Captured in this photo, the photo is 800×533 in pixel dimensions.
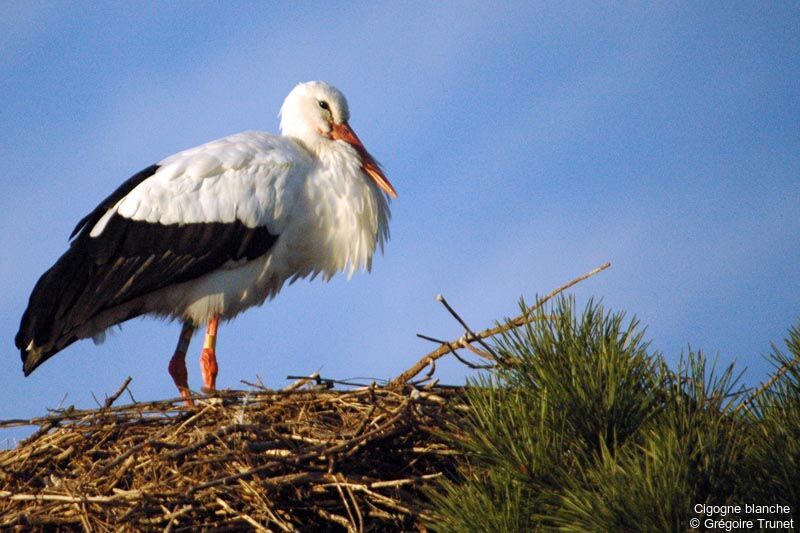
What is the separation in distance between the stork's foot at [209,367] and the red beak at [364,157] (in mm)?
1688

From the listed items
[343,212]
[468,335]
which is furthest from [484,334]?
[343,212]

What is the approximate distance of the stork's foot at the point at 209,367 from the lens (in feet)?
24.1

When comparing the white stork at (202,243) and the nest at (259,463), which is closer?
the nest at (259,463)

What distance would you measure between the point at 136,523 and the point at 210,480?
363 millimetres

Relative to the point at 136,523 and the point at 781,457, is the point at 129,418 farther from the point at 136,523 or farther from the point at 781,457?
the point at 781,457

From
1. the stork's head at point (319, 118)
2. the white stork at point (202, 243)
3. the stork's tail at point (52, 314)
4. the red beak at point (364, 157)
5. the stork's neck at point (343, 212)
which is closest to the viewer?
the stork's tail at point (52, 314)

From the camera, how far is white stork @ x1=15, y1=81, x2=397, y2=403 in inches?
278

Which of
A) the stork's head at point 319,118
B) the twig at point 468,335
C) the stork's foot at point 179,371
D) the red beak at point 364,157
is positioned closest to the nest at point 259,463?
the twig at point 468,335

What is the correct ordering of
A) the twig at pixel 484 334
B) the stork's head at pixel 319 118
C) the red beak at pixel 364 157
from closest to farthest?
the twig at pixel 484 334
the red beak at pixel 364 157
the stork's head at pixel 319 118

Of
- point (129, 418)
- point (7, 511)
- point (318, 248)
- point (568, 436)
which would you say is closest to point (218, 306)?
point (318, 248)

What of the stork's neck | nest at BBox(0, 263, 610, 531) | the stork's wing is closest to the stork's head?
the stork's neck

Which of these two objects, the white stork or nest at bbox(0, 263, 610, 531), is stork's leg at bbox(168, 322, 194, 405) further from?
nest at bbox(0, 263, 610, 531)

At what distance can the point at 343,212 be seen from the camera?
24.7ft

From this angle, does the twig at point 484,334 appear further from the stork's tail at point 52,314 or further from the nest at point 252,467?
the stork's tail at point 52,314
